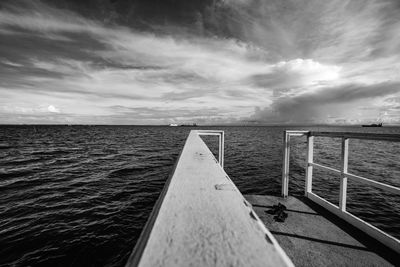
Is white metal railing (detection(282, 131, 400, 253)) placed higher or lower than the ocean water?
higher

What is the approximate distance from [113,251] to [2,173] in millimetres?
14514

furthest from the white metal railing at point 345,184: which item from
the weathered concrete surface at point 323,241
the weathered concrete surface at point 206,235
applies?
the weathered concrete surface at point 206,235

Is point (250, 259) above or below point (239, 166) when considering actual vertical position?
above

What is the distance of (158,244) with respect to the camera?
70cm

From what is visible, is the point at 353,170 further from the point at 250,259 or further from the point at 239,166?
the point at 250,259

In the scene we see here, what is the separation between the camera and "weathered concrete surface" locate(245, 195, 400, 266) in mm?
2879

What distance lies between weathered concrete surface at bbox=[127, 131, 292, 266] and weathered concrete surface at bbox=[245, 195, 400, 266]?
2.67 m

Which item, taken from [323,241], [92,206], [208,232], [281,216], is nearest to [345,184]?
[323,241]

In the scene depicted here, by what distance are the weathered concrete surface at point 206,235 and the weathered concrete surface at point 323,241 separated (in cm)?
267

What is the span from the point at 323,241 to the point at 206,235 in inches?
145

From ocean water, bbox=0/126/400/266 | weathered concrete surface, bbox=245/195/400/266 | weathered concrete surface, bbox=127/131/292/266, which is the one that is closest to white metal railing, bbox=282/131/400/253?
weathered concrete surface, bbox=245/195/400/266

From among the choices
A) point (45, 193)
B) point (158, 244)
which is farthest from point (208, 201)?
point (45, 193)

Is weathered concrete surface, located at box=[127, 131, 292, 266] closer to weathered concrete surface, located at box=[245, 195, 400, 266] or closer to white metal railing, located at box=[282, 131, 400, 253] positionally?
weathered concrete surface, located at box=[245, 195, 400, 266]

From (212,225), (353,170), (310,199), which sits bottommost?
(353,170)
